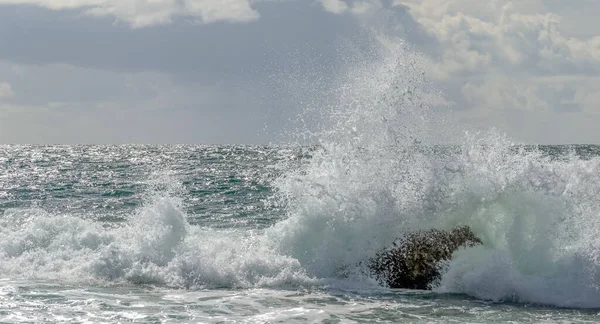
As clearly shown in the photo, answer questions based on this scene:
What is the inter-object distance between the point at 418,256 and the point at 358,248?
1152mm

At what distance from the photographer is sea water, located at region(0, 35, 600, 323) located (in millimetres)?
9602

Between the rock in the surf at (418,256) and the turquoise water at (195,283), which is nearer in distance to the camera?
the turquoise water at (195,283)

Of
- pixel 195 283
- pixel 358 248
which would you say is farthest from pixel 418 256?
pixel 195 283

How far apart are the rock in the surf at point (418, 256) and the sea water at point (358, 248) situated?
222 millimetres

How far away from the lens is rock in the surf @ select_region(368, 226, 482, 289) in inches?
437

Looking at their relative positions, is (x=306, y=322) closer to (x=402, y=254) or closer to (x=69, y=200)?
(x=402, y=254)

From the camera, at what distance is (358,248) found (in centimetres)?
1209

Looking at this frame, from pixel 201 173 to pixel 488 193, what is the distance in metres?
22.0

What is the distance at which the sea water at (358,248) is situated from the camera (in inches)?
378

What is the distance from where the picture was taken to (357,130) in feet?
45.1

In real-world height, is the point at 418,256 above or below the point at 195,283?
above

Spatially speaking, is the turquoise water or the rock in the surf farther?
the rock in the surf

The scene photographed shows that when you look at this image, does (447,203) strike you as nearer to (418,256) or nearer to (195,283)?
(418,256)

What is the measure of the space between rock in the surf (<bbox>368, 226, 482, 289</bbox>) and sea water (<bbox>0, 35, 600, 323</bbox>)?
0.73ft
